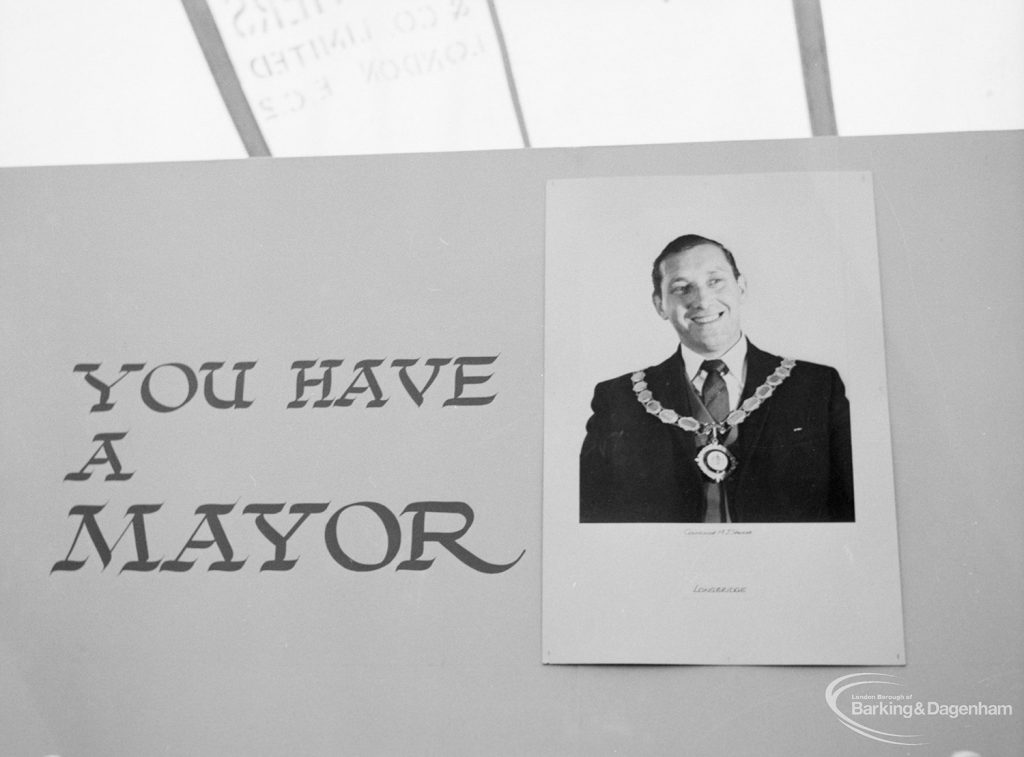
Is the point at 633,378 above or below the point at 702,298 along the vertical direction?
below

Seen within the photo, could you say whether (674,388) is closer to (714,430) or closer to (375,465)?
(714,430)

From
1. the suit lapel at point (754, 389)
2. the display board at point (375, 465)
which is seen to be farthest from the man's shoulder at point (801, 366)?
the display board at point (375, 465)

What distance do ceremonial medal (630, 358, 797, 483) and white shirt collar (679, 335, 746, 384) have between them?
47mm

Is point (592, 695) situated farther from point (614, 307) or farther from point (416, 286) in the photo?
point (416, 286)

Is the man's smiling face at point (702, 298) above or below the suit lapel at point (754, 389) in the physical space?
above

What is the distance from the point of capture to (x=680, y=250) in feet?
5.66

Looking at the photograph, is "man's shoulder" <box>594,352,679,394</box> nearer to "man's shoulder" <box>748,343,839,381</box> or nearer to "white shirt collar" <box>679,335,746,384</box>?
"white shirt collar" <box>679,335,746,384</box>

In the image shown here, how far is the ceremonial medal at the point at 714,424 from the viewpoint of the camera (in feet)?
5.35

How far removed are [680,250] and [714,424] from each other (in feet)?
1.04

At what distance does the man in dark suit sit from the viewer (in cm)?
162

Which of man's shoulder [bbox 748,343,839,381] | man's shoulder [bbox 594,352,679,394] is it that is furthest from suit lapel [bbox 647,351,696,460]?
man's shoulder [bbox 748,343,839,381]

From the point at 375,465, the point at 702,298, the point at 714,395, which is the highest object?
the point at 702,298

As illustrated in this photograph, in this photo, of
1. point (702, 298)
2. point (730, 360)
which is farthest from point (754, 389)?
point (702, 298)

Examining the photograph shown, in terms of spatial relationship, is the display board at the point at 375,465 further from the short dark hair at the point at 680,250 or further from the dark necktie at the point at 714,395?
the dark necktie at the point at 714,395
